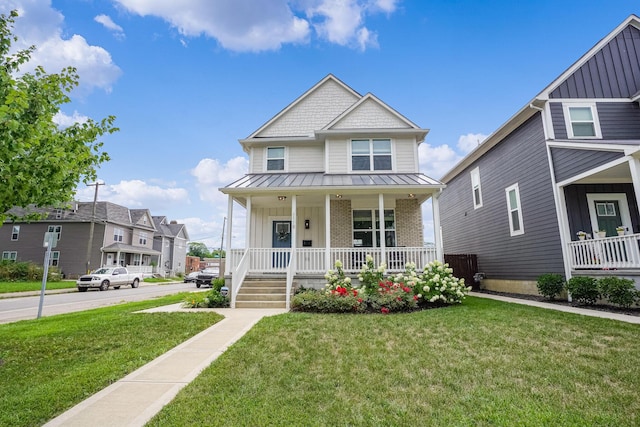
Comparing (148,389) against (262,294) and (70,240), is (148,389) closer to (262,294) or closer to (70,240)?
(262,294)

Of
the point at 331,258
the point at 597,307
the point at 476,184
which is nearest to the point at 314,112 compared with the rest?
the point at 331,258

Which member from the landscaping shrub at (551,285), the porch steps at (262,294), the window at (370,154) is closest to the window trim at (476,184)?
the window at (370,154)

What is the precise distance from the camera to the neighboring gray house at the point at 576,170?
9055mm

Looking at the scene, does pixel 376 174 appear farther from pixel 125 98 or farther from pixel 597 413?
pixel 125 98

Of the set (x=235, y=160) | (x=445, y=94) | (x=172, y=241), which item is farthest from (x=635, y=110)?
(x=172, y=241)

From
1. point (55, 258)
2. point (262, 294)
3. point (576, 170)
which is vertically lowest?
point (262, 294)

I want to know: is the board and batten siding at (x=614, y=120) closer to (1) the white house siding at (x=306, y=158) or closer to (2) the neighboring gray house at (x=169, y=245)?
(1) the white house siding at (x=306, y=158)

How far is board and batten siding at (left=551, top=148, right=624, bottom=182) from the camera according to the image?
27.8 ft

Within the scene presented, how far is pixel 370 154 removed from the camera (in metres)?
13.0

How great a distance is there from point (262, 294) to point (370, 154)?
7.15 metres

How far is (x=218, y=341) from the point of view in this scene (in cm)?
550

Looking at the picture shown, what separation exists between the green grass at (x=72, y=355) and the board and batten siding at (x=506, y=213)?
10842 mm

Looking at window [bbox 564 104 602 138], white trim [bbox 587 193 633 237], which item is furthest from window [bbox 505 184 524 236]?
window [bbox 564 104 602 138]

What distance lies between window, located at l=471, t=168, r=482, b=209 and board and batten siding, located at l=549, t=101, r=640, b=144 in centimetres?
504
